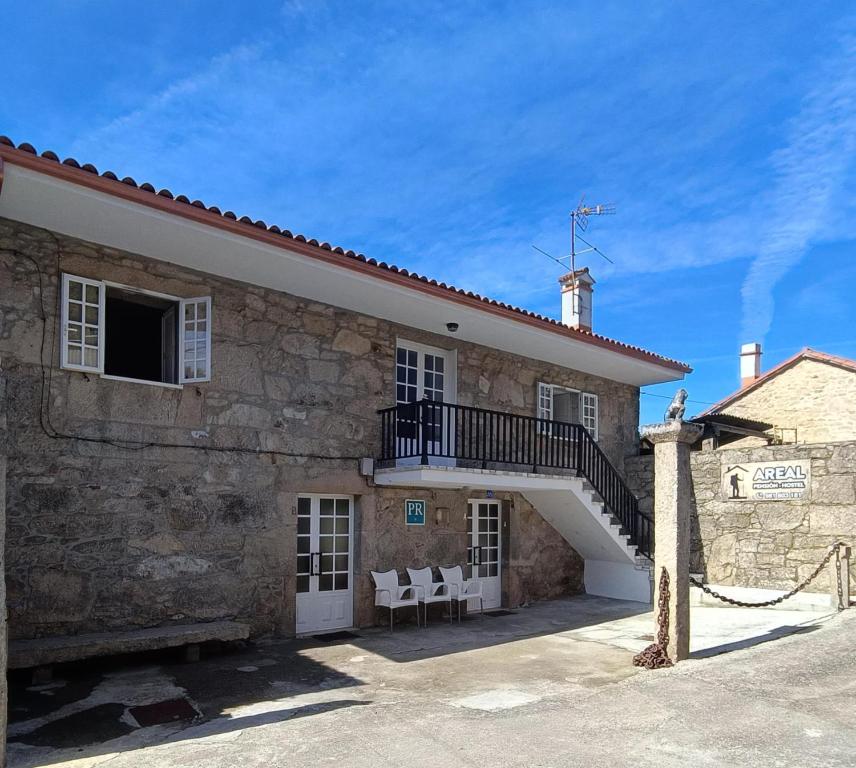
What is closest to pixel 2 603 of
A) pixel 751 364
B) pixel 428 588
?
pixel 428 588

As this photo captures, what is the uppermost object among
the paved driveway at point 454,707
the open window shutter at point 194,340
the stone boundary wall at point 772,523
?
the open window shutter at point 194,340

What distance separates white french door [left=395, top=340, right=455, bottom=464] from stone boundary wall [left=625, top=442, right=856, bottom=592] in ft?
16.2

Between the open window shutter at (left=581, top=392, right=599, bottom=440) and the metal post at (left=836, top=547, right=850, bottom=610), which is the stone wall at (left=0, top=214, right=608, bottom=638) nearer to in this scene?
the open window shutter at (left=581, top=392, right=599, bottom=440)

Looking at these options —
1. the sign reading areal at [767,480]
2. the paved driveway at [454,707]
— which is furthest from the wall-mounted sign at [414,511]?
the sign reading areal at [767,480]

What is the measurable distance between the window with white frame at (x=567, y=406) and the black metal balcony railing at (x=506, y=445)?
447mm

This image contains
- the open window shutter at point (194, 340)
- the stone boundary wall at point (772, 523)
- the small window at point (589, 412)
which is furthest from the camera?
the small window at point (589, 412)

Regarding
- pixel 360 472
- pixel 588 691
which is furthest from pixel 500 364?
pixel 588 691

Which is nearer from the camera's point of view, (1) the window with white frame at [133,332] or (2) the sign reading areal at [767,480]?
(1) the window with white frame at [133,332]

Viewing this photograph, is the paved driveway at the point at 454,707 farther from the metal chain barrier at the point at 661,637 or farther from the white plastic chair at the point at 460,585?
the white plastic chair at the point at 460,585

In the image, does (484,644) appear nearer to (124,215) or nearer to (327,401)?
(327,401)

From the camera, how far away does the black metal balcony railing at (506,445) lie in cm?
1028

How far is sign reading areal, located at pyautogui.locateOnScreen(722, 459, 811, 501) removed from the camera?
11.7 metres

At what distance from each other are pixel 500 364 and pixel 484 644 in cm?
494

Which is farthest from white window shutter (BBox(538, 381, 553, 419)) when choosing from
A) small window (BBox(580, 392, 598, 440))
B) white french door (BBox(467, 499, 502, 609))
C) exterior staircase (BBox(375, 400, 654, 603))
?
white french door (BBox(467, 499, 502, 609))
